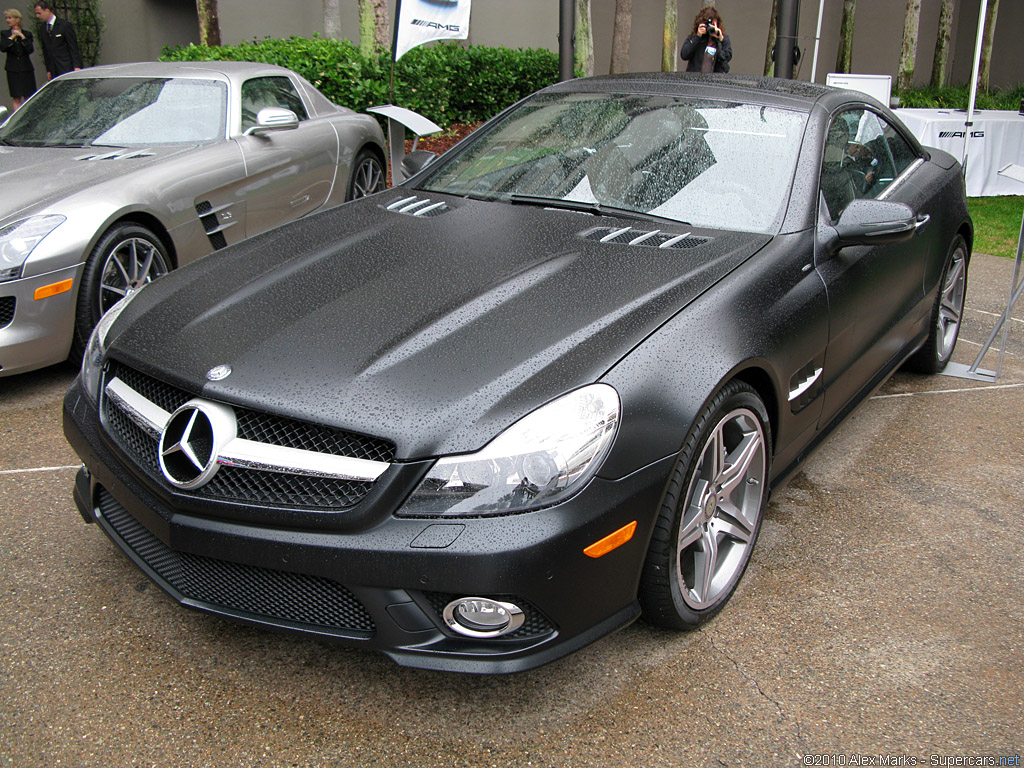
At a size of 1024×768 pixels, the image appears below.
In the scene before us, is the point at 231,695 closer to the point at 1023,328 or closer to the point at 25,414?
the point at 25,414

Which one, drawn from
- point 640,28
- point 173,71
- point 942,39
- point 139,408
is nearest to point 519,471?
point 139,408

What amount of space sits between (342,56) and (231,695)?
9357mm

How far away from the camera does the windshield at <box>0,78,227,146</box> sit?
5332 millimetres

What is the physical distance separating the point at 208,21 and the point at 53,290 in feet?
32.8

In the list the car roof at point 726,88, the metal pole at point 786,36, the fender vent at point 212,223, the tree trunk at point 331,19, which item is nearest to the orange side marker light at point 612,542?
the car roof at point 726,88

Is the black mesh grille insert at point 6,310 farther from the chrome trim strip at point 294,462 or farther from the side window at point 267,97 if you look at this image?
the chrome trim strip at point 294,462

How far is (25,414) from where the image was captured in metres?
4.11

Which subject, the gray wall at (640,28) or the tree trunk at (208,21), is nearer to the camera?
the tree trunk at (208,21)

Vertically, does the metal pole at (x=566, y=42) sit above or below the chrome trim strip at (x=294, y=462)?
above

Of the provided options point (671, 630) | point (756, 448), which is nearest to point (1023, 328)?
point (756, 448)

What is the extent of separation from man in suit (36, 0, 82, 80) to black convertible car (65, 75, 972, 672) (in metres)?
11.3

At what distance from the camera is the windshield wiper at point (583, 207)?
10.4 ft

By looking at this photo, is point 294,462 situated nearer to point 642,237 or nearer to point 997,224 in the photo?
point 642,237

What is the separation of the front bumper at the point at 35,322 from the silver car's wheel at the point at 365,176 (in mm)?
→ 2771
